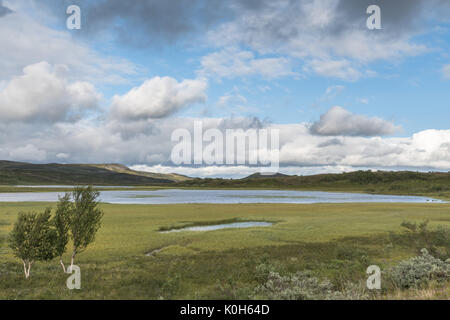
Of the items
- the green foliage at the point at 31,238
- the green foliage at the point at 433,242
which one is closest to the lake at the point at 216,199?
the green foliage at the point at 433,242

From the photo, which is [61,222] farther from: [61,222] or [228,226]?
[228,226]

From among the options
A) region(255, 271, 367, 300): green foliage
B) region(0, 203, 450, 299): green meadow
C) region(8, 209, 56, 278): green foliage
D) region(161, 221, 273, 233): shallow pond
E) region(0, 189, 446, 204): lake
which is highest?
region(8, 209, 56, 278): green foliage

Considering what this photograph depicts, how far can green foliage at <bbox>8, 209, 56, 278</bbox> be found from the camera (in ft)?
65.8

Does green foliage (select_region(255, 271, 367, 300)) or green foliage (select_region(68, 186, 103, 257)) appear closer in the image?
green foliage (select_region(255, 271, 367, 300))

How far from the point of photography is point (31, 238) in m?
20.2

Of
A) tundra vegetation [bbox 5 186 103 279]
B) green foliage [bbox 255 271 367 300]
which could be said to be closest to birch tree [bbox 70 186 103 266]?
tundra vegetation [bbox 5 186 103 279]

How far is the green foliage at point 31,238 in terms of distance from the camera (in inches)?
790

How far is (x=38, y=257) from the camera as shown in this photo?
67.8 feet

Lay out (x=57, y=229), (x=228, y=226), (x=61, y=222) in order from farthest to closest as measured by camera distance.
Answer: (x=228, y=226) → (x=57, y=229) → (x=61, y=222)

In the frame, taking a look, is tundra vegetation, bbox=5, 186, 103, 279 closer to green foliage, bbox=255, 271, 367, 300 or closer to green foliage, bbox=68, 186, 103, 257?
green foliage, bbox=68, 186, 103, 257

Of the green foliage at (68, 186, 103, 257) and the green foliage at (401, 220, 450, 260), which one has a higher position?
the green foliage at (68, 186, 103, 257)

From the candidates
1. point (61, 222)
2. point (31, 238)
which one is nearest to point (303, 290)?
point (61, 222)
